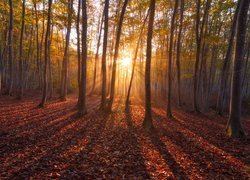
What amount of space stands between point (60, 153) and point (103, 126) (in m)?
3.68

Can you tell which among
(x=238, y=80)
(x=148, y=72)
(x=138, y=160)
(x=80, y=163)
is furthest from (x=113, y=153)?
(x=238, y=80)

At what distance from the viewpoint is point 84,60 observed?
10.4 m

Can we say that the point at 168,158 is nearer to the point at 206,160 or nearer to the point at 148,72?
the point at 206,160

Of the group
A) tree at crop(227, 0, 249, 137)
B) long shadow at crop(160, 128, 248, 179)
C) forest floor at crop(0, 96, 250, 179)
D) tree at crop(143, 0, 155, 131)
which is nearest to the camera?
forest floor at crop(0, 96, 250, 179)

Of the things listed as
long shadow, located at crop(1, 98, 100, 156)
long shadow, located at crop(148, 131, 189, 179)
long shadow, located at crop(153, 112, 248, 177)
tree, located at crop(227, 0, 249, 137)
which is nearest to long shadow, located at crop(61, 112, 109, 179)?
long shadow, located at crop(1, 98, 100, 156)

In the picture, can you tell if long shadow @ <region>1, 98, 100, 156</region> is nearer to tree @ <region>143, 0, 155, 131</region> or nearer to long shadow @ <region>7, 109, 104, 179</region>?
long shadow @ <region>7, 109, 104, 179</region>

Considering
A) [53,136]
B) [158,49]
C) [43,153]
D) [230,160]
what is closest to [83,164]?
[43,153]

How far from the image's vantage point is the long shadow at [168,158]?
418cm

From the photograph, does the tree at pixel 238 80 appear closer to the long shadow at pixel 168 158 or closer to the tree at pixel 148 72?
the long shadow at pixel 168 158

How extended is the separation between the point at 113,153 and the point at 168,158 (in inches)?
75.0

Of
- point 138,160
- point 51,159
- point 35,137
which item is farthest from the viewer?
point 35,137

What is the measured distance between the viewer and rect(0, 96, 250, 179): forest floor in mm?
4141

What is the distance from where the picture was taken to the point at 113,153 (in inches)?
213

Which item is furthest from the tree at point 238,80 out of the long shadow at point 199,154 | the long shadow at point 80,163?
the long shadow at point 80,163
